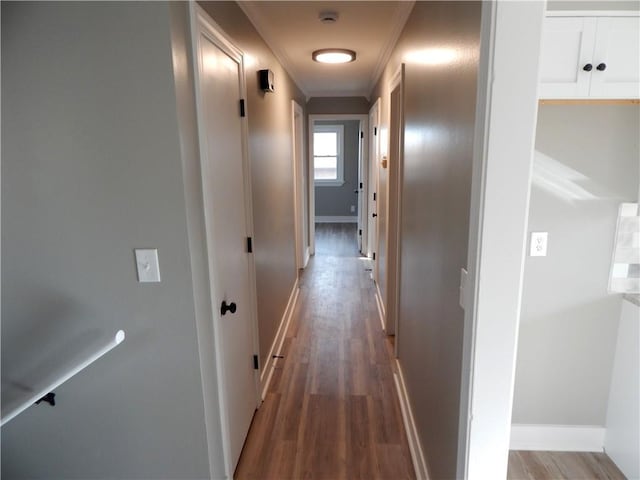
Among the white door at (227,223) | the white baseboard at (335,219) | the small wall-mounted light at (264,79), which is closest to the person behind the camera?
the white door at (227,223)

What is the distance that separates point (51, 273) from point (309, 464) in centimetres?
153

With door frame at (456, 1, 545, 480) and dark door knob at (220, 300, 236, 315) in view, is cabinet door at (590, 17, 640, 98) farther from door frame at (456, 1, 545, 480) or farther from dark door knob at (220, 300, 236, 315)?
dark door knob at (220, 300, 236, 315)

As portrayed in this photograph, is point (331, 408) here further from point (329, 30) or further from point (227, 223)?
point (329, 30)

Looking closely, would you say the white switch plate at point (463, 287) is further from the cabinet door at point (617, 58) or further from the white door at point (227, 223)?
the cabinet door at point (617, 58)

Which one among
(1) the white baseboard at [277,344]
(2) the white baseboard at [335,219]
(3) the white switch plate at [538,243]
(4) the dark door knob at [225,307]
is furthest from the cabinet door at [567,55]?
(2) the white baseboard at [335,219]

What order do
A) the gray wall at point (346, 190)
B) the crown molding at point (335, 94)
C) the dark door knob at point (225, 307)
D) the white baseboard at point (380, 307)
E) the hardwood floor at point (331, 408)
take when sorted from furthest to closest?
1. the gray wall at point (346, 190)
2. the crown molding at point (335, 94)
3. the white baseboard at point (380, 307)
4. the hardwood floor at point (331, 408)
5. the dark door knob at point (225, 307)

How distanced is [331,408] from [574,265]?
5.32 feet

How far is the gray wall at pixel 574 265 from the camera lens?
1760mm

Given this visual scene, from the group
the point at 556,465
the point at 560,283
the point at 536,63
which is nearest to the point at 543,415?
the point at 556,465

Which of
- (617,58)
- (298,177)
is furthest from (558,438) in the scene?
(298,177)

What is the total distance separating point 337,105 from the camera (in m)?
5.70

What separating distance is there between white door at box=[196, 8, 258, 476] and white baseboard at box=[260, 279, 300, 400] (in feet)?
1.02

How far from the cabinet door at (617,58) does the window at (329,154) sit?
23.2 ft

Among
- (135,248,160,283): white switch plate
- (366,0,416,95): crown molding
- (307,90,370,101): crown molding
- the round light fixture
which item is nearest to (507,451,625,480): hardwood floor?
(135,248,160,283): white switch plate
